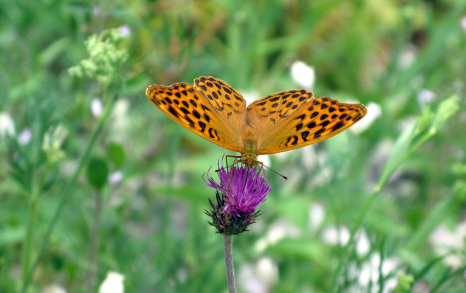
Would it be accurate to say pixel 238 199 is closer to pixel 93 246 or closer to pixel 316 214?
pixel 93 246

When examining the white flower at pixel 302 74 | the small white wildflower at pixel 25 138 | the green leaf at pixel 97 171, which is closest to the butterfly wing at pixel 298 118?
the green leaf at pixel 97 171

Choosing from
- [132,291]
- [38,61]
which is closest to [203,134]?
[132,291]

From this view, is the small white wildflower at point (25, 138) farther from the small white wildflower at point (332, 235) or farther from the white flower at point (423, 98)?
the small white wildflower at point (332, 235)

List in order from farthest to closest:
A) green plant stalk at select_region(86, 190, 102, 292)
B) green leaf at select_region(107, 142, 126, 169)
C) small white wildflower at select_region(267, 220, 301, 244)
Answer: small white wildflower at select_region(267, 220, 301, 244), green plant stalk at select_region(86, 190, 102, 292), green leaf at select_region(107, 142, 126, 169)

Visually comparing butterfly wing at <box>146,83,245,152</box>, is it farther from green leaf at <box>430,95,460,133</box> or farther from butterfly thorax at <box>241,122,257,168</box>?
green leaf at <box>430,95,460,133</box>

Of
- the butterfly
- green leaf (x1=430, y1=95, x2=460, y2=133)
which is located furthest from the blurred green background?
the butterfly

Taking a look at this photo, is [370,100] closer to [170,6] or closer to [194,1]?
[170,6]

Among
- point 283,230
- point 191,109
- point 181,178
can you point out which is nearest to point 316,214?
point 283,230
